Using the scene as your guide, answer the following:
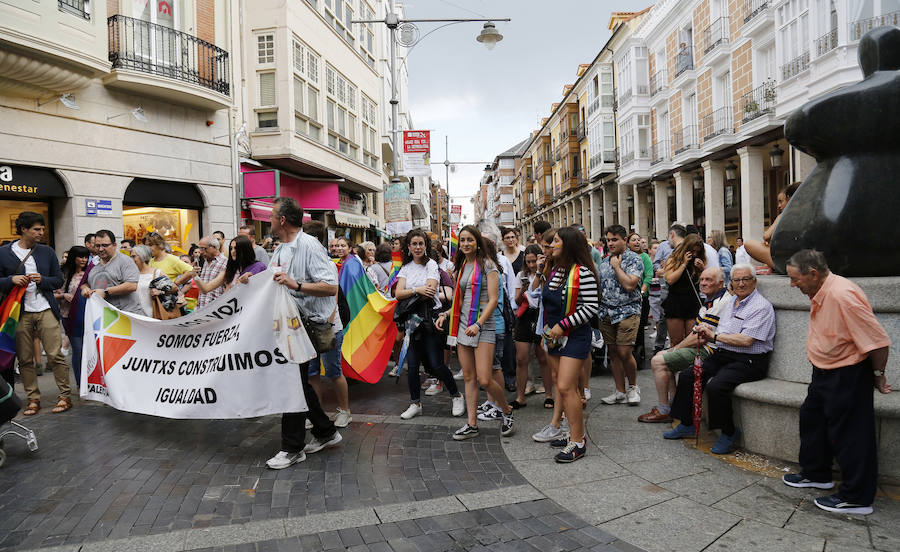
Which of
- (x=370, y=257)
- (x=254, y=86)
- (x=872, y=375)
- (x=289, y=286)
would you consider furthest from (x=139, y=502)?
(x=254, y=86)

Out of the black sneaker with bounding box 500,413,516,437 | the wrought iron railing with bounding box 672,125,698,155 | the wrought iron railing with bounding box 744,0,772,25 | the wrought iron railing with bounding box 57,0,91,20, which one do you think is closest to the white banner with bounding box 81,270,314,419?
the black sneaker with bounding box 500,413,516,437

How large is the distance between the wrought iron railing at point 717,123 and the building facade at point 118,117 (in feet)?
62.7

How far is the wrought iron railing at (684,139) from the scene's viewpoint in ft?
86.1

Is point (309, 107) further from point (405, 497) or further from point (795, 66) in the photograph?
point (405, 497)

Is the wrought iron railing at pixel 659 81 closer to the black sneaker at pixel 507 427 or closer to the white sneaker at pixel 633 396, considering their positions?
the white sneaker at pixel 633 396

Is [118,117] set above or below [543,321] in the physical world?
above

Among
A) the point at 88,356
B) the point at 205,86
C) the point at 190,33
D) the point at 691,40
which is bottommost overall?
the point at 88,356

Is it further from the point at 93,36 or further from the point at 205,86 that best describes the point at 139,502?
the point at 205,86

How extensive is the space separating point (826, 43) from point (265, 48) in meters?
16.9

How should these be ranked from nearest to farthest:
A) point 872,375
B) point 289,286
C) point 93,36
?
point 872,375 → point 289,286 → point 93,36

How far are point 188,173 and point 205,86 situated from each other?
7.38 ft

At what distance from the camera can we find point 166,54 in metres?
13.6

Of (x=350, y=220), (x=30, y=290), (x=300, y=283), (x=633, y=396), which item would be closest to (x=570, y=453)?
(x=633, y=396)

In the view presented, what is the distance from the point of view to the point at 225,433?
17.9 ft
